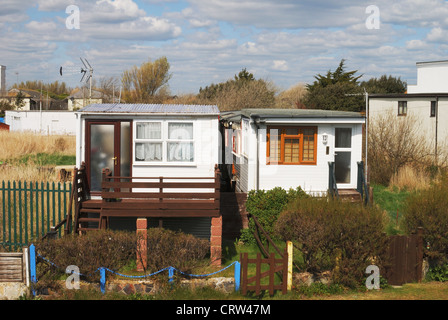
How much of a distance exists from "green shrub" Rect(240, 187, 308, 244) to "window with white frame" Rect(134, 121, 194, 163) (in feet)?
7.71

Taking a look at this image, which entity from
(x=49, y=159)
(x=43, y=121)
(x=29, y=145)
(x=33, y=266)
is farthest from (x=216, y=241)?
(x=43, y=121)

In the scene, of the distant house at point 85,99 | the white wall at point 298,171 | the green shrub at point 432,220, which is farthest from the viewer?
the distant house at point 85,99

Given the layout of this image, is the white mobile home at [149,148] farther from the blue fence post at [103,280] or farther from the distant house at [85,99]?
the distant house at [85,99]

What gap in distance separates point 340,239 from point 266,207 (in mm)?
4132

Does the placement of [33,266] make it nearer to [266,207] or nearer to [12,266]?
[12,266]

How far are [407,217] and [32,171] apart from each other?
12.4m

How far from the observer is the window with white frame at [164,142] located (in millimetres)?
14234

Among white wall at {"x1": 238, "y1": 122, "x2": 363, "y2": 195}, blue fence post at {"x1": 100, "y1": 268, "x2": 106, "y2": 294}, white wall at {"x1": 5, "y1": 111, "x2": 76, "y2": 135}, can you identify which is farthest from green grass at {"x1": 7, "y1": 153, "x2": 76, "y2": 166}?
white wall at {"x1": 5, "y1": 111, "x2": 76, "y2": 135}

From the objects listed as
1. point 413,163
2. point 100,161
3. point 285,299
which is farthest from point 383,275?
point 413,163

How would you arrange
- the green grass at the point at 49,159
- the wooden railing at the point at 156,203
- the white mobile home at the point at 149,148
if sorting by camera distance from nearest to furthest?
the wooden railing at the point at 156,203 → the white mobile home at the point at 149,148 → the green grass at the point at 49,159

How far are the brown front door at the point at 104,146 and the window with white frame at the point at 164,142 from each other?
352 mm

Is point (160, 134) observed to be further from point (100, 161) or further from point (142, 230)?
point (142, 230)

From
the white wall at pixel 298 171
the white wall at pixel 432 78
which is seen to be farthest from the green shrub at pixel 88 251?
the white wall at pixel 432 78

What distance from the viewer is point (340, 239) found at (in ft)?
36.4
